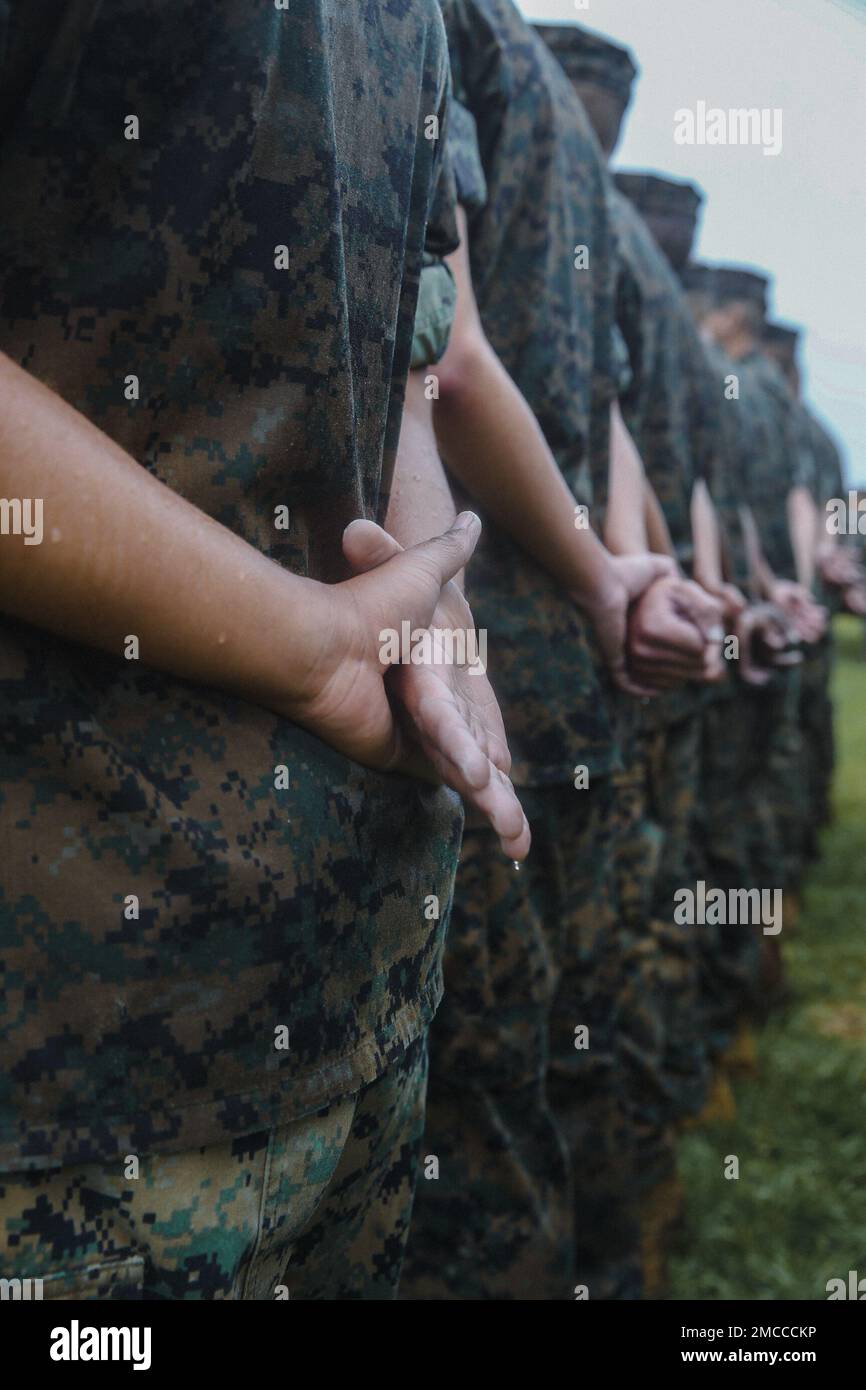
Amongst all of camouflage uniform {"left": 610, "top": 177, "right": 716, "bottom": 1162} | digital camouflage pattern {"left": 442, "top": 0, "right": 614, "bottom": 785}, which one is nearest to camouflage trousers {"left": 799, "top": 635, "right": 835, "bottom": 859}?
camouflage uniform {"left": 610, "top": 177, "right": 716, "bottom": 1162}

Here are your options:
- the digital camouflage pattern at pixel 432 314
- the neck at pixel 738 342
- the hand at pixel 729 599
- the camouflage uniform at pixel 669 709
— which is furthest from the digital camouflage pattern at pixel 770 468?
the digital camouflage pattern at pixel 432 314

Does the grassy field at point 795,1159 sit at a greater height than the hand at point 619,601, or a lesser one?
lesser

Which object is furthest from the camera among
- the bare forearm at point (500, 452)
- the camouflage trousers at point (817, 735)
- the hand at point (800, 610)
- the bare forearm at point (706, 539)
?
the camouflage trousers at point (817, 735)

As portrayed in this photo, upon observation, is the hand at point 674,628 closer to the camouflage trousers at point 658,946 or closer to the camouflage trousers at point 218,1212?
the camouflage trousers at point 658,946

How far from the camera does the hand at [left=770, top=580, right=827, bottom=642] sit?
514 cm

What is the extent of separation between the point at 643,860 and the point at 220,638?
217 centimetres

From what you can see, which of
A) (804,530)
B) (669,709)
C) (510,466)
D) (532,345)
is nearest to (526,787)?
(510,466)

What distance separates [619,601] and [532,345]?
42 centimetres

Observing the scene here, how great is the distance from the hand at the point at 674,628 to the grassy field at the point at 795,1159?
55.0 inches

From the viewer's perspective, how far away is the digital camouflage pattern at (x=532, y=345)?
205 centimetres

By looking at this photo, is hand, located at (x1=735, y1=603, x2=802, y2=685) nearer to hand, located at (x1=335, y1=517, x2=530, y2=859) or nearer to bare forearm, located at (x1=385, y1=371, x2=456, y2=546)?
bare forearm, located at (x1=385, y1=371, x2=456, y2=546)

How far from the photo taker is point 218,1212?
878mm

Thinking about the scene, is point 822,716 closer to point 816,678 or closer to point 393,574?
point 816,678

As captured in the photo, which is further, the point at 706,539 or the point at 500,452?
the point at 706,539
